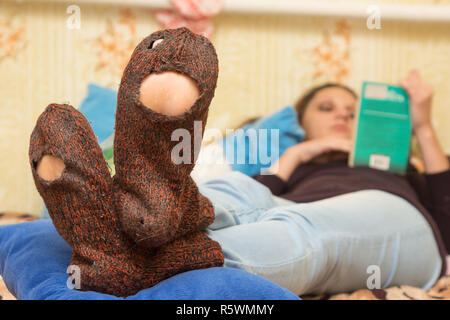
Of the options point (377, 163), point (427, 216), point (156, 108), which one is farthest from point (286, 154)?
point (156, 108)

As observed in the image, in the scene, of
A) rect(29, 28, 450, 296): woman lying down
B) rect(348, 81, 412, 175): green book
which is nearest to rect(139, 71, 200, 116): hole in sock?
rect(29, 28, 450, 296): woman lying down

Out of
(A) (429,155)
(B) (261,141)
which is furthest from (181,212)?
(A) (429,155)

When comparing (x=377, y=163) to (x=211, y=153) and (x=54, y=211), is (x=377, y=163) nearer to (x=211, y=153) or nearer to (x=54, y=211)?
(x=211, y=153)

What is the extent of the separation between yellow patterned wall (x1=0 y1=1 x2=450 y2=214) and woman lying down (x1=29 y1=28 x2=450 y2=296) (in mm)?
465

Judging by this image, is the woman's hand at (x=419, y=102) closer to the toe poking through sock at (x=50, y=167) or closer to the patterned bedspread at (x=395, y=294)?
the patterned bedspread at (x=395, y=294)

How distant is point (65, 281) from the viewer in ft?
1.81

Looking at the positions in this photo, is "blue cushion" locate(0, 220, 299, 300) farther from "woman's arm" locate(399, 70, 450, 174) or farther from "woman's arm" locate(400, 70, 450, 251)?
"woman's arm" locate(399, 70, 450, 174)

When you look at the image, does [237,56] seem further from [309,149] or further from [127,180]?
[127,180]

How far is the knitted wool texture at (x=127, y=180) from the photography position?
0.48 m

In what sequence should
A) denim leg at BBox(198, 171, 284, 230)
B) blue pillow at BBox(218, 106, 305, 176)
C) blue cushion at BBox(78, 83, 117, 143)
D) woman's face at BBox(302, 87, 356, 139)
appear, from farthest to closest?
1. woman's face at BBox(302, 87, 356, 139)
2. blue pillow at BBox(218, 106, 305, 176)
3. denim leg at BBox(198, 171, 284, 230)
4. blue cushion at BBox(78, 83, 117, 143)

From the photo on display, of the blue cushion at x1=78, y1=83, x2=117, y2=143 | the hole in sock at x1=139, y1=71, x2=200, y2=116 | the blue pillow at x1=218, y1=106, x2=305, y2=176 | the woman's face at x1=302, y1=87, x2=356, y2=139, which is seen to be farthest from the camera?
the woman's face at x1=302, y1=87, x2=356, y2=139

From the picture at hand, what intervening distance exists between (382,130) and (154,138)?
838 millimetres

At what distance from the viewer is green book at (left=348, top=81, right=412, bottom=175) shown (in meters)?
1.16
